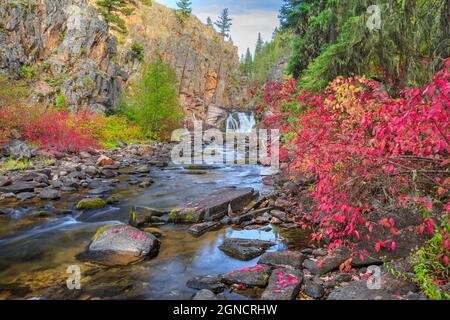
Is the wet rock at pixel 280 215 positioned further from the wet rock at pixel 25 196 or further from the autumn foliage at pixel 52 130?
the autumn foliage at pixel 52 130

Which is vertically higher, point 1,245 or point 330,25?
point 330,25

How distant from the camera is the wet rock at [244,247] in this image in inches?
228

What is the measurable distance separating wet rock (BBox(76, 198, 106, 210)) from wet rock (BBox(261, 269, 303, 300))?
20.3 feet

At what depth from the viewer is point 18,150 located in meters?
13.8

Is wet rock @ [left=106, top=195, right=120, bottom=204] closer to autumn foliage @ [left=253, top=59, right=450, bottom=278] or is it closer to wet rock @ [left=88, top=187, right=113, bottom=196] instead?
wet rock @ [left=88, top=187, right=113, bottom=196]

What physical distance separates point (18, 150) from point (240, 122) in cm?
4004

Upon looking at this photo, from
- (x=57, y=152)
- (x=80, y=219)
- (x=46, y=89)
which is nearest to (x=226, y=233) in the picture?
(x=80, y=219)

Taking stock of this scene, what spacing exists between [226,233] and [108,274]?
112 inches

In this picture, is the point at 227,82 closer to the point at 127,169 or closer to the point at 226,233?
the point at 127,169

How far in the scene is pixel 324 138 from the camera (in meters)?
6.62

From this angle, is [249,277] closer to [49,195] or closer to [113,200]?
[113,200]

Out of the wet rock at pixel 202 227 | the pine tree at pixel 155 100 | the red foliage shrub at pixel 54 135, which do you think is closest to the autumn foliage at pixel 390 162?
the wet rock at pixel 202 227

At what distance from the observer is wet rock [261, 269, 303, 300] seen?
4133 millimetres

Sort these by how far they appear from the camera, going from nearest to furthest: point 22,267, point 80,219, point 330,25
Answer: point 22,267
point 80,219
point 330,25
